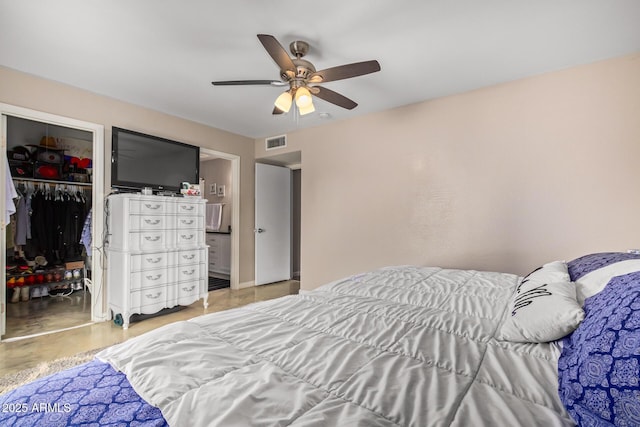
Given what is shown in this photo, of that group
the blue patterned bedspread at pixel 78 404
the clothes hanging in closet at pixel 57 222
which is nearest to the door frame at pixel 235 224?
the clothes hanging in closet at pixel 57 222

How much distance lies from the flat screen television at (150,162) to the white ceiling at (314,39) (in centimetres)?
56

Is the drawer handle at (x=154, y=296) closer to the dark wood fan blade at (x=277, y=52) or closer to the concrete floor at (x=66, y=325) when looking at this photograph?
the concrete floor at (x=66, y=325)

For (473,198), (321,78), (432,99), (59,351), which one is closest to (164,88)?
(321,78)

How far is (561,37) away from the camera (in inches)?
82.9

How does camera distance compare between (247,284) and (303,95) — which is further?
(247,284)

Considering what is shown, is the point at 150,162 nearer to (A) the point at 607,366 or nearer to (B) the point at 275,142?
(B) the point at 275,142

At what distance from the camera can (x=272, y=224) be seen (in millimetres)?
5020

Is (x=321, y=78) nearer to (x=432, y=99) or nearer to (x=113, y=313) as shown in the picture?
(x=432, y=99)

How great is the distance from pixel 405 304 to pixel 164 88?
3.02 meters

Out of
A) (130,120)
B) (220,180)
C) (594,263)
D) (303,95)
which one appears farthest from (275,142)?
(594,263)

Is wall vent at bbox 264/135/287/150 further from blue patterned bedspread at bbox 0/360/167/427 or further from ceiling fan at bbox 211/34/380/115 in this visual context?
blue patterned bedspread at bbox 0/360/167/427

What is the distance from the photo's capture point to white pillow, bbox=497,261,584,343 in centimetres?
93

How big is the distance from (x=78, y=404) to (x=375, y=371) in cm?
71

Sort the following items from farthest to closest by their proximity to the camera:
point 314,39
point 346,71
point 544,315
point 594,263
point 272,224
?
point 272,224 → point 314,39 → point 346,71 → point 594,263 → point 544,315
